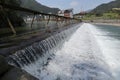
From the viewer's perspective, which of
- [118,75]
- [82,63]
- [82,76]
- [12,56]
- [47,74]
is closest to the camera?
[12,56]

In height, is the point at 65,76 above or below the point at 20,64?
below

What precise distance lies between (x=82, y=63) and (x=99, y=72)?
1.30 meters

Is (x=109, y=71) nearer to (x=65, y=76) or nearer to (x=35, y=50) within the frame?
(x=65, y=76)

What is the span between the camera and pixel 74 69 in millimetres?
7633

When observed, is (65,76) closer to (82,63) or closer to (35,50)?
(35,50)

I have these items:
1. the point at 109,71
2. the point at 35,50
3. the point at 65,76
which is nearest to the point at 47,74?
the point at 65,76

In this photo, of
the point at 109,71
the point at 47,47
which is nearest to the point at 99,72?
the point at 109,71

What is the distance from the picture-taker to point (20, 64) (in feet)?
18.0

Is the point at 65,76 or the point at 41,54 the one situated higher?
the point at 41,54

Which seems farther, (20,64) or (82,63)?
(82,63)

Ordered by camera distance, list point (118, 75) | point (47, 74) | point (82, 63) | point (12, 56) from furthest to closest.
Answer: point (82, 63), point (118, 75), point (47, 74), point (12, 56)

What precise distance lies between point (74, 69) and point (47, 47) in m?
1.96

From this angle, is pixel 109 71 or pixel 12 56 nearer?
pixel 12 56

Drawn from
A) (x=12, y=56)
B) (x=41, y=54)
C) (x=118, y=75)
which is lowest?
(x=118, y=75)
